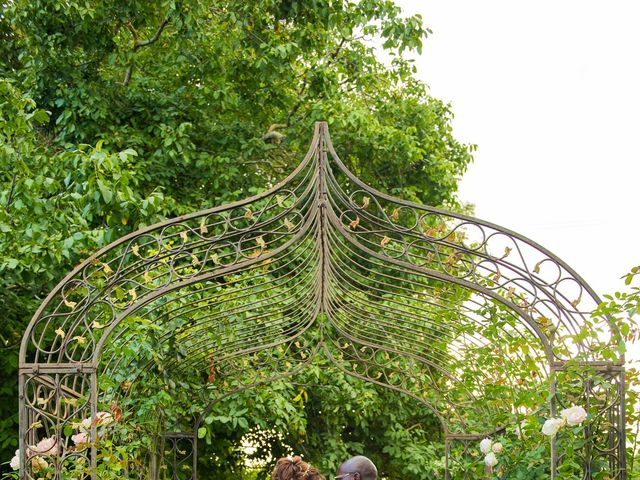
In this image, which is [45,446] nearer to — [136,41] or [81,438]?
[81,438]

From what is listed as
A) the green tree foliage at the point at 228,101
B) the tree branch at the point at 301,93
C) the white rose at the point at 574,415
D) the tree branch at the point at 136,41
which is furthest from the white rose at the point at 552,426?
the tree branch at the point at 301,93

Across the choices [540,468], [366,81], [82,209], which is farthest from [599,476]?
[366,81]

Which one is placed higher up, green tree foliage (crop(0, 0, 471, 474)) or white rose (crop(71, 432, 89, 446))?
green tree foliage (crop(0, 0, 471, 474))

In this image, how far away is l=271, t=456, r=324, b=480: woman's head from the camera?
458 cm

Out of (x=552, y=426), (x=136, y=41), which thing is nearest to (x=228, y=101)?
(x=136, y=41)

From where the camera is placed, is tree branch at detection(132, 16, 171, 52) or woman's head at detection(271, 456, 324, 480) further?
tree branch at detection(132, 16, 171, 52)

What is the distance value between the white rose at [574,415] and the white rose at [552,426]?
42 mm

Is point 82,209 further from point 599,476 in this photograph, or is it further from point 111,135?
point 599,476

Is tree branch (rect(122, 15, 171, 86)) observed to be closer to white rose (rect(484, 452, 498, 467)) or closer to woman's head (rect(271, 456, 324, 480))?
white rose (rect(484, 452, 498, 467))

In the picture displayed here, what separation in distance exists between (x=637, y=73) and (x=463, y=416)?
7168 millimetres

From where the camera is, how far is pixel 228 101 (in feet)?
34.2

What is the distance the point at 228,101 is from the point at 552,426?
6299 mm

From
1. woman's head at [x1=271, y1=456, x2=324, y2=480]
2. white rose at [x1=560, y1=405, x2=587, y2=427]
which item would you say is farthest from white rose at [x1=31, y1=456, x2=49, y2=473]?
white rose at [x1=560, y1=405, x2=587, y2=427]

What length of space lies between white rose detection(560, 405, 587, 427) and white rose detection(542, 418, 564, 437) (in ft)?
0.14
